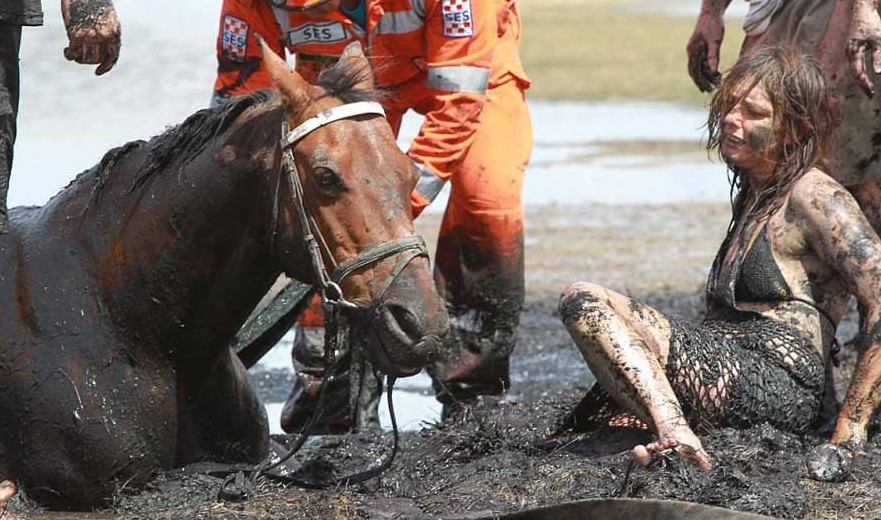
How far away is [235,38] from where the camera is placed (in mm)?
6574

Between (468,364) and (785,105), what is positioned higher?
Result: (785,105)

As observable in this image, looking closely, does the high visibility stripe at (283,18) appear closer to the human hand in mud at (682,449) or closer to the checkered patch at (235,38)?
the checkered patch at (235,38)

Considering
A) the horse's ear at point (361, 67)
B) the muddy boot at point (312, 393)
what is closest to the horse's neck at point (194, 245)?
the horse's ear at point (361, 67)

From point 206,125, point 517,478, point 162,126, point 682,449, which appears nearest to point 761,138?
point 682,449

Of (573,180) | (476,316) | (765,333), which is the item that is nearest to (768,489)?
(765,333)

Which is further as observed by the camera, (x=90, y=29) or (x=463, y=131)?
(x=463, y=131)

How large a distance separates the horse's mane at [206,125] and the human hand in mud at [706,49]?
7.93 ft

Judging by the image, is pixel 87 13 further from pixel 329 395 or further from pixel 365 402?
pixel 329 395

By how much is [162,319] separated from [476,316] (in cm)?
211

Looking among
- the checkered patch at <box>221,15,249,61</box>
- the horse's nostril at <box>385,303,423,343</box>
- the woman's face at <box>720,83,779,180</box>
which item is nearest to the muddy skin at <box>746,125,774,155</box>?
the woman's face at <box>720,83,779,180</box>

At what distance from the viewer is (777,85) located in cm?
567

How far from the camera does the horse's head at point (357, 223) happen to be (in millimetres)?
4594

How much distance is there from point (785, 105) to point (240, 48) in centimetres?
213

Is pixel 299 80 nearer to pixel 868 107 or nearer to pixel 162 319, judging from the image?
pixel 162 319
